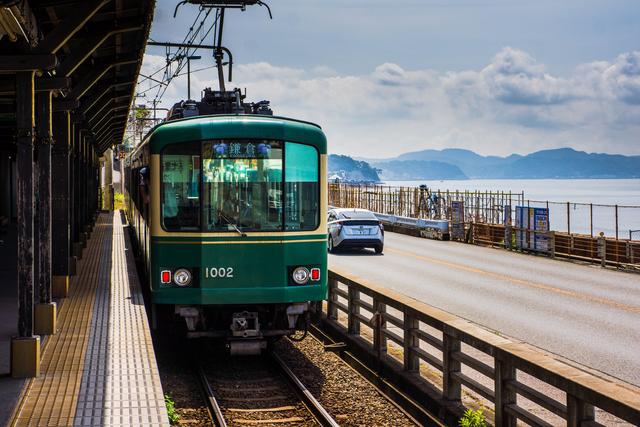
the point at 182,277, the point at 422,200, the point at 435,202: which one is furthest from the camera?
the point at 422,200

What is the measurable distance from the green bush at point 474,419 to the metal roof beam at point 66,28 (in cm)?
618

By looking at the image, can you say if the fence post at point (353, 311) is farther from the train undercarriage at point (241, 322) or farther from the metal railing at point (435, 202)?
the metal railing at point (435, 202)

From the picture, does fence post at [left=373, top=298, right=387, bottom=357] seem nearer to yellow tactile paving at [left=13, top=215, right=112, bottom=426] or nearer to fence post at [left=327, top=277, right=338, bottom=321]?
fence post at [left=327, top=277, right=338, bottom=321]

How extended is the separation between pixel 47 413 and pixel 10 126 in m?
18.3

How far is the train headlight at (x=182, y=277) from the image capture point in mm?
11266

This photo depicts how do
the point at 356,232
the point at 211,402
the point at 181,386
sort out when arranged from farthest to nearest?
1. the point at 356,232
2. the point at 181,386
3. the point at 211,402

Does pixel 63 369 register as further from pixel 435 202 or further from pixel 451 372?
pixel 435 202

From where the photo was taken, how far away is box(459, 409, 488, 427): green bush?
8.55 metres

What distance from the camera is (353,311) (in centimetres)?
1365

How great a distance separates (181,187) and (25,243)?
2.75m

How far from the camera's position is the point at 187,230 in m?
11.4

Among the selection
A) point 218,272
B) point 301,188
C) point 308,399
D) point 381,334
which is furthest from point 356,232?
point 308,399

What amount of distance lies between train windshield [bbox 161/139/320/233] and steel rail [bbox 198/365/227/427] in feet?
6.62

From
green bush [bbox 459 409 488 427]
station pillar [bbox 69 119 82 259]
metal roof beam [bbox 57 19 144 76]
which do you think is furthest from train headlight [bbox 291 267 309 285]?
station pillar [bbox 69 119 82 259]
